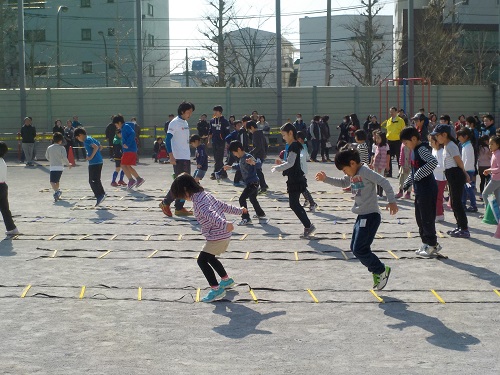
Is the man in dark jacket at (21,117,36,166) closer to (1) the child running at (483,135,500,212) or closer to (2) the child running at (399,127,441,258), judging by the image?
(1) the child running at (483,135,500,212)

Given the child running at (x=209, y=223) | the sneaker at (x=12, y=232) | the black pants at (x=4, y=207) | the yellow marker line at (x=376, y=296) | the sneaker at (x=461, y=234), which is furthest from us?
the sneaker at (x=12, y=232)

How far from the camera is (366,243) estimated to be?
28.6 ft

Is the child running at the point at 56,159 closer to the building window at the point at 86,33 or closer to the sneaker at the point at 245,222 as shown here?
the sneaker at the point at 245,222

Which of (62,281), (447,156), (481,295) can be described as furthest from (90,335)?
(447,156)

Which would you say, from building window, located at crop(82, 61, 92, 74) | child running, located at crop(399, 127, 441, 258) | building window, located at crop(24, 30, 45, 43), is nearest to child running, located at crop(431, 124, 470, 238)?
child running, located at crop(399, 127, 441, 258)

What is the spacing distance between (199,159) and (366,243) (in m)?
9.47

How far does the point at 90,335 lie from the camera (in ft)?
23.1

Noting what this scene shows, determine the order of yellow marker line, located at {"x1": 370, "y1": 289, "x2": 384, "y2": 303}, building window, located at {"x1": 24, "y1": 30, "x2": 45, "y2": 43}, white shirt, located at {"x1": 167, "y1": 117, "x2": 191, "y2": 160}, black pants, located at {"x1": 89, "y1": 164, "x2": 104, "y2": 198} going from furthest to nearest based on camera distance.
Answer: building window, located at {"x1": 24, "y1": 30, "x2": 45, "y2": 43} → black pants, located at {"x1": 89, "y1": 164, "x2": 104, "y2": 198} → white shirt, located at {"x1": 167, "y1": 117, "x2": 191, "y2": 160} → yellow marker line, located at {"x1": 370, "y1": 289, "x2": 384, "y2": 303}

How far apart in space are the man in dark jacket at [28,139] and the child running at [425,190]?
67.7 ft

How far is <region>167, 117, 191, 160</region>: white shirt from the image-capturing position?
15227 mm

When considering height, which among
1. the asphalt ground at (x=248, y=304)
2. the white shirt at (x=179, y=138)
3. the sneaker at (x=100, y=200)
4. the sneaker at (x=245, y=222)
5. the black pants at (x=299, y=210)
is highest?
the white shirt at (x=179, y=138)

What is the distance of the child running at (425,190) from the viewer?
34.6ft

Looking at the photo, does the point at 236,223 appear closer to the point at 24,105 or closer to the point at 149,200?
the point at 149,200

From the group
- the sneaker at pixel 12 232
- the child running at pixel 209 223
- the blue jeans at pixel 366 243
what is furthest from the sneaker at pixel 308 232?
the sneaker at pixel 12 232
